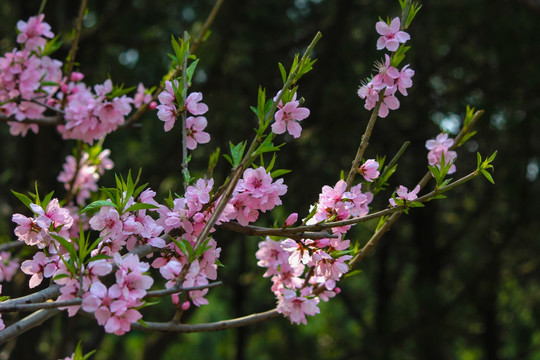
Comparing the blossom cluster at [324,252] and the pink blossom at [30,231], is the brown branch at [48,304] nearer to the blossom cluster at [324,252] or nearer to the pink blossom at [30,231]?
the pink blossom at [30,231]

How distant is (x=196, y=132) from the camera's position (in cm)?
152

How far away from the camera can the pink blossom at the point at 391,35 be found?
4.68 ft

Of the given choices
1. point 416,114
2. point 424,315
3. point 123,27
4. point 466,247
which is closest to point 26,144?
point 123,27

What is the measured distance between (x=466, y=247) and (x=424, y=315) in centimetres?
88

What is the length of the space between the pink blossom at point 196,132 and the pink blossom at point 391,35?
483 millimetres

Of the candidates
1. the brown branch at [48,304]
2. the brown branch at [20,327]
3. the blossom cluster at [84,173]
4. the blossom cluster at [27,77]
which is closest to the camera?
the brown branch at [48,304]

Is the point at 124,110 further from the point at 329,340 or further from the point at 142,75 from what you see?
the point at 329,340

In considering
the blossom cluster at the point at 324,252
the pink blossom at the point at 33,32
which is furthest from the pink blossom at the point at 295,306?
the pink blossom at the point at 33,32

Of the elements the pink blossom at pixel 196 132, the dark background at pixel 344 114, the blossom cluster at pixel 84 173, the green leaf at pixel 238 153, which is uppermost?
the dark background at pixel 344 114

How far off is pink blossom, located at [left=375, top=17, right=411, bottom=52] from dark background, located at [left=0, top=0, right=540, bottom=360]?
2441 mm

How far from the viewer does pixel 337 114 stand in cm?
478

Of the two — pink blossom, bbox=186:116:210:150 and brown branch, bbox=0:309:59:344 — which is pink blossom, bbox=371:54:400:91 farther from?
brown branch, bbox=0:309:59:344

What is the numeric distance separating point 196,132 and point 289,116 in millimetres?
294

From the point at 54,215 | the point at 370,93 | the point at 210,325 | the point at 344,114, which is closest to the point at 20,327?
the point at 54,215
